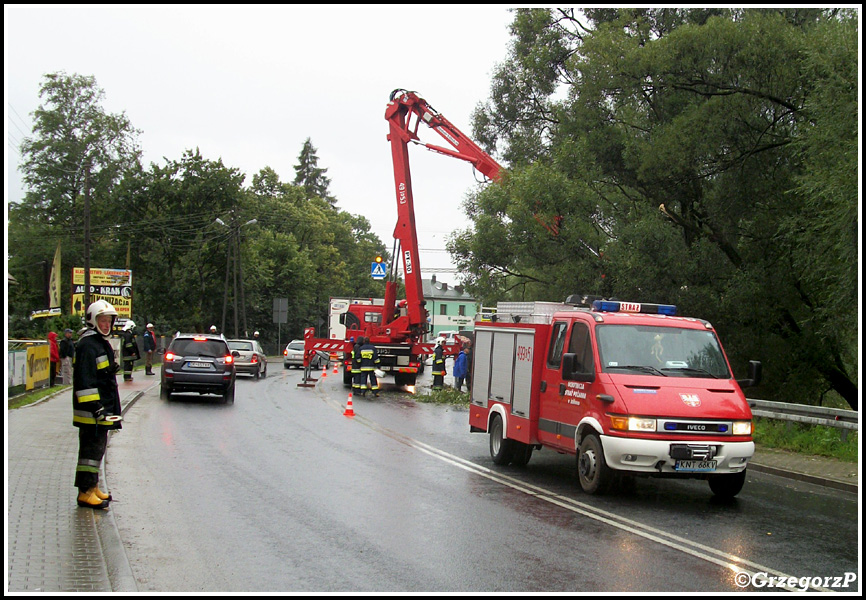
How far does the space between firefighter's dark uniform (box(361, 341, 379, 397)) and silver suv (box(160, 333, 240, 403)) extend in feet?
15.2

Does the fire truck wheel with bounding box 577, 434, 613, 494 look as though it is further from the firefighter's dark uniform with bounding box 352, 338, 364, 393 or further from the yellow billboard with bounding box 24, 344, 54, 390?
the yellow billboard with bounding box 24, 344, 54, 390

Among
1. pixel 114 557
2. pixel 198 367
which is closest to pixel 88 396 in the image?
pixel 114 557

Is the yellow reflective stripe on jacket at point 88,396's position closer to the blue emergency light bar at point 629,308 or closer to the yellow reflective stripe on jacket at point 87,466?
the yellow reflective stripe on jacket at point 87,466

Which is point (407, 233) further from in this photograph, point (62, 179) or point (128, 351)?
point (62, 179)

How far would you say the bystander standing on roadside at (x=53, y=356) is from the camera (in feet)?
84.2

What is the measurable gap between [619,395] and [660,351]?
3.72 feet

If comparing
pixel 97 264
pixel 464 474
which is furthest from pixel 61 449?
pixel 97 264

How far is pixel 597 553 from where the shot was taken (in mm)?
7473

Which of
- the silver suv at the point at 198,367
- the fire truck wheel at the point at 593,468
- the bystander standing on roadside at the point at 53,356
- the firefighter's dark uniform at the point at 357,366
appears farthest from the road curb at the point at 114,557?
the bystander standing on roadside at the point at 53,356

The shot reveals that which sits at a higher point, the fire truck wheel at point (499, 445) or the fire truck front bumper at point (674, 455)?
the fire truck front bumper at point (674, 455)

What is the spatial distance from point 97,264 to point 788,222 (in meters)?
57.2

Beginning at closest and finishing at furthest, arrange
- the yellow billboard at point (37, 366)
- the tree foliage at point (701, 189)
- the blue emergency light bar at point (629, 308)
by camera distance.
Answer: the blue emergency light bar at point (629, 308) < the tree foliage at point (701, 189) < the yellow billboard at point (37, 366)

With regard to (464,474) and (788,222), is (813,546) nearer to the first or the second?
(464,474)

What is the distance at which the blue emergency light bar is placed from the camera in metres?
11.6
